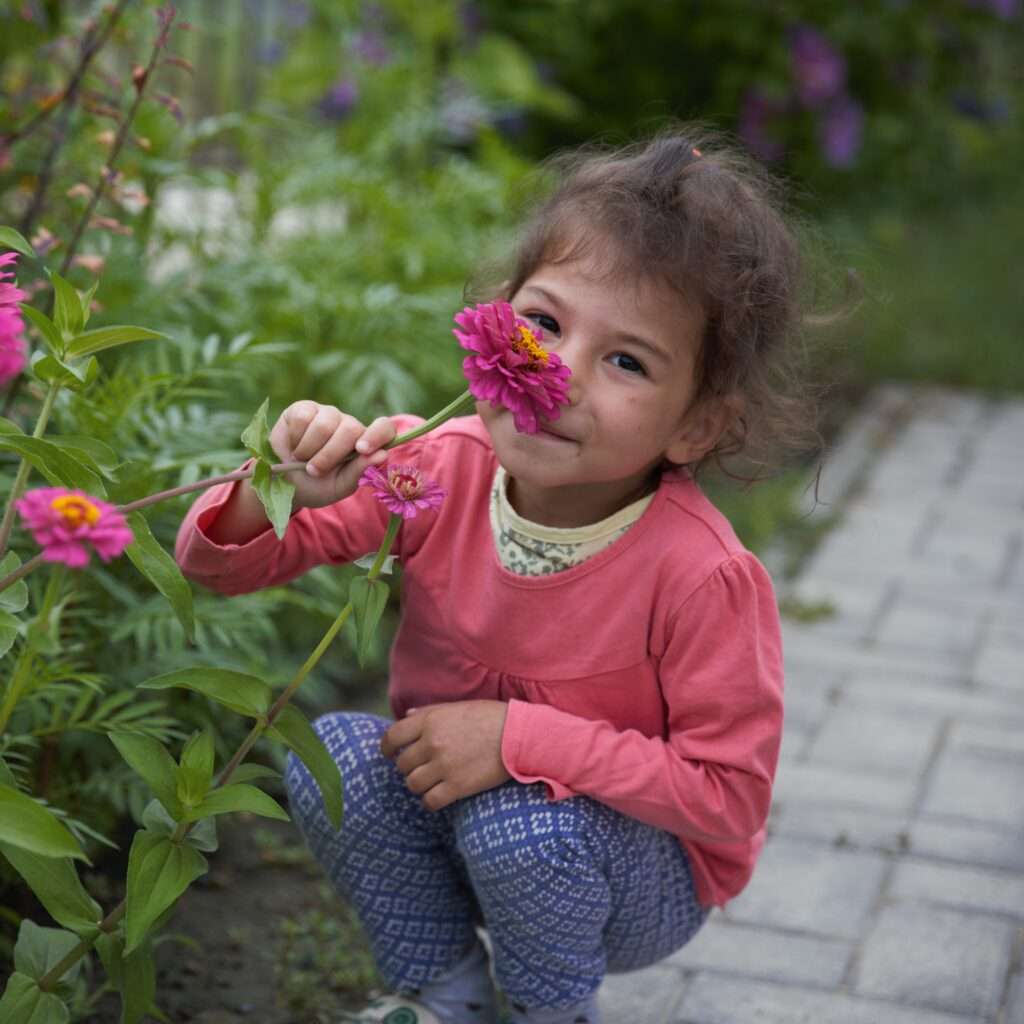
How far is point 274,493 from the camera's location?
5.24ft

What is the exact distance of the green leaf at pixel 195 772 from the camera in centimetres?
160

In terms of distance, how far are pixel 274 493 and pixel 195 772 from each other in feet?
0.91

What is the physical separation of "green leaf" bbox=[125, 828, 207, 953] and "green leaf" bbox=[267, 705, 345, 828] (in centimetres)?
14

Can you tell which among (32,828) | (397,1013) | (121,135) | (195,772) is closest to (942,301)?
(121,135)

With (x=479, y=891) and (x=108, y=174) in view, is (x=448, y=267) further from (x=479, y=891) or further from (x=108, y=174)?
(x=479, y=891)

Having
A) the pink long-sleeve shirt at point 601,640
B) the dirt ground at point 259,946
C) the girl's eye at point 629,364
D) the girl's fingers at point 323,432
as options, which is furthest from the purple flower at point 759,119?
the girl's fingers at point 323,432

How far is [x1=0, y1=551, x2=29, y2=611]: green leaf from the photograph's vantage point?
1576 mm

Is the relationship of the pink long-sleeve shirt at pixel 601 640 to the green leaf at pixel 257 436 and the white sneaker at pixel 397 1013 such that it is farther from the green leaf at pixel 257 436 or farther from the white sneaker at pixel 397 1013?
the white sneaker at pixel 397 1013

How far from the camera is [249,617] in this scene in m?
2.45

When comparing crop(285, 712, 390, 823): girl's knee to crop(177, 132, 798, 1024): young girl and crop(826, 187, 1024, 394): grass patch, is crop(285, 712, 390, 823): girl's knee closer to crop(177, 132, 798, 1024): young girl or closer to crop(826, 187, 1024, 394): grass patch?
crop(177, 132, 798, 1024): young girl

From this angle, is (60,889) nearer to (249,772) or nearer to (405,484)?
(249,772)

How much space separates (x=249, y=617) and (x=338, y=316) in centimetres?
97

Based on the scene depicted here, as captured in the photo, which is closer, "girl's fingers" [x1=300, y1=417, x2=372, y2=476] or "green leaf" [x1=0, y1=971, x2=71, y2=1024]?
"green leaf" [x1=0, y1=971, x2=71, y2=1024]

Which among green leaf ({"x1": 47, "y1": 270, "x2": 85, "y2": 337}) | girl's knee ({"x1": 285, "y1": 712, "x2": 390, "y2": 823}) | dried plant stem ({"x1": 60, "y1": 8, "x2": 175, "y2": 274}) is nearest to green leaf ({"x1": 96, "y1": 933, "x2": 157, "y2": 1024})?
girl's knee ({"x1": 285, "y1": 712, "x2": 390, "y2": 823})
